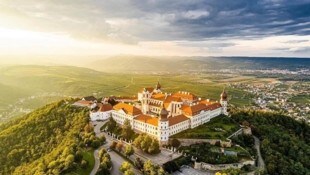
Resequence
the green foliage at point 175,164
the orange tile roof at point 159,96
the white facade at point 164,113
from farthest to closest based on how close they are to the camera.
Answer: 1. the orange tile roof at point 159,96
2. the white facade at point 164,113
3. the green foliage at point 175,164

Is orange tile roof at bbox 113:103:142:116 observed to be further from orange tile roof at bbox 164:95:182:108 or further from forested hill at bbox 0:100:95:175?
forested hill at bbox 0:100:95:175

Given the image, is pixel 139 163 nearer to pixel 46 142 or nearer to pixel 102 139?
pixel 102 139

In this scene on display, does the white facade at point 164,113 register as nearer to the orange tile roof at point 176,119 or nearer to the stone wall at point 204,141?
the orange tile roof at point 176,119

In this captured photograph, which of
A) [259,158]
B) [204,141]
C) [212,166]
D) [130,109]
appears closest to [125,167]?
[212,166]

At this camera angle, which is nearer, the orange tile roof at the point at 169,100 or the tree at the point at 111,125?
the tree at the point at 111,125

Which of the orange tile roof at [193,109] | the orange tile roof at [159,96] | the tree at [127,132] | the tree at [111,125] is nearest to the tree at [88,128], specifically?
the tree at [111,125]

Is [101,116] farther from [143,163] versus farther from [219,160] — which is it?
[219,160]

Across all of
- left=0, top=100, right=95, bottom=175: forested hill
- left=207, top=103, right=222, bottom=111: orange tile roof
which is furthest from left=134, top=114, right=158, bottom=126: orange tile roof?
left=207, top=103, right=222, bottom=111: orange tile roof
